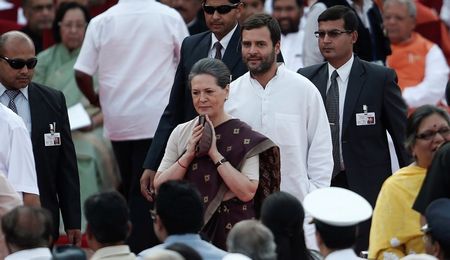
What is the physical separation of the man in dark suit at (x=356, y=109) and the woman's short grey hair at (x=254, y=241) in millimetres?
3616

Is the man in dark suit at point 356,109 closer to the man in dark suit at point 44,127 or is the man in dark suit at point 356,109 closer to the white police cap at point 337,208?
the man in dark suit at point 44,127

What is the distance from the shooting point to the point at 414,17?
53.3 ft

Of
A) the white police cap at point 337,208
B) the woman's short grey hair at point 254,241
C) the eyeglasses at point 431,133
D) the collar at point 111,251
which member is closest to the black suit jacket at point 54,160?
the eyeglasses at point 431,133

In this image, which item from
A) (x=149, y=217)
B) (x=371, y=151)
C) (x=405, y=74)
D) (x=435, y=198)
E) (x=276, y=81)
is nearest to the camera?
(x=435, y=198)

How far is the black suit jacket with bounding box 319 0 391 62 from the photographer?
14.0 metres

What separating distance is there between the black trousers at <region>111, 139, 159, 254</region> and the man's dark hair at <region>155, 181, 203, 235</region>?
4362 mm

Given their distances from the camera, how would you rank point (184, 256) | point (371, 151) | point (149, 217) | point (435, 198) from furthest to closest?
1. point (149, 217)
2. point (371, 151)
3. point (435, 198)
4. point (184, 256)

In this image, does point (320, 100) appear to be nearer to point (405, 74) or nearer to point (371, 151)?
point (371, 151)

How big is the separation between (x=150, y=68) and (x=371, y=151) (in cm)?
233

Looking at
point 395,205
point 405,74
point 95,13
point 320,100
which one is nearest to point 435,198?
point 395,205

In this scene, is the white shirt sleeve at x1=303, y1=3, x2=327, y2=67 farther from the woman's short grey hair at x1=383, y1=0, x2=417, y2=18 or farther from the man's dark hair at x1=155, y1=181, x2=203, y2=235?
the man's dark hair at x1=155, y1=181, x2=203, y2=235

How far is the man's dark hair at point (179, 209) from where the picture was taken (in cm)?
878

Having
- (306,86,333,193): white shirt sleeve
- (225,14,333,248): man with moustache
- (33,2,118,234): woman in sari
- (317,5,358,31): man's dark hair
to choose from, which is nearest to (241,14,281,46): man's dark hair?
(225,14,333,248): man with moustache

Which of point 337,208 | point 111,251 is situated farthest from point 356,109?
point 111,251
